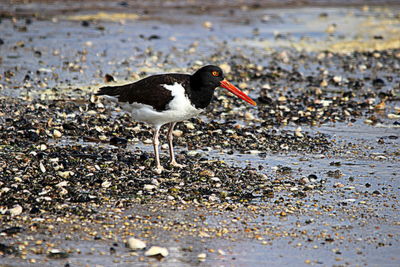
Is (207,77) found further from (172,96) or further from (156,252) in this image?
(156,252)

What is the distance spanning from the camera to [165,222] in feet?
21.1

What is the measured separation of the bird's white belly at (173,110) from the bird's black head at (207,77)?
0.72ft

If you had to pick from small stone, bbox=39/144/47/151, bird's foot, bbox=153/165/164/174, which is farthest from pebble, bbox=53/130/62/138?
bird's foot, bbox=153/165/164/174

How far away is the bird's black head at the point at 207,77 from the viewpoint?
8.02m

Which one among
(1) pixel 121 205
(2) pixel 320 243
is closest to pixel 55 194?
(1) pixel 121 205

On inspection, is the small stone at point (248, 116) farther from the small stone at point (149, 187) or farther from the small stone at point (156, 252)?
the small stone at point (156, 252)

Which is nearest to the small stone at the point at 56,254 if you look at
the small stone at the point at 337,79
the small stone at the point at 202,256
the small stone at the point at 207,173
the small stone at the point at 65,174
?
the small stone at the point at 202,256

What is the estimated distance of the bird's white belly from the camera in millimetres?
7930

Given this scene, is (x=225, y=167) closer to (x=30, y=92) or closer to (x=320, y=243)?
(x=320, y=243)

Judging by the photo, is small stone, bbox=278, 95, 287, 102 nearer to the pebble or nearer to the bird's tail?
the bird's tail

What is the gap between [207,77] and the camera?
8.07 metres

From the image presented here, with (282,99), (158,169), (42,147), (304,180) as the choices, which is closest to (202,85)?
(158,169)

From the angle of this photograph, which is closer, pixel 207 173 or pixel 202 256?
pixel 202 256

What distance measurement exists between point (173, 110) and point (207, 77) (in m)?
0.58
